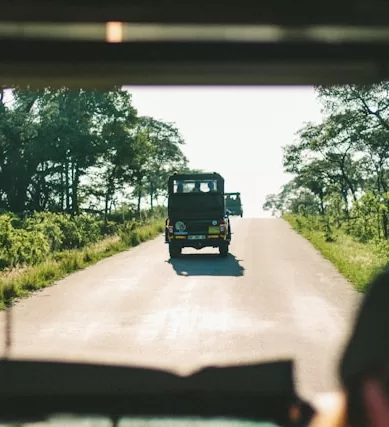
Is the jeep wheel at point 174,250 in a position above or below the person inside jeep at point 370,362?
below

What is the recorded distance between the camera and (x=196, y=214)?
19.3 meters

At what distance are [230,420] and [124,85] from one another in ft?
16.5

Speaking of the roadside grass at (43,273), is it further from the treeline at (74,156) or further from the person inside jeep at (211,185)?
the treeline at (74,156)

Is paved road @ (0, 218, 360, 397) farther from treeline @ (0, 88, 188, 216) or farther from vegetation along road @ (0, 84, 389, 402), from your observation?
treeline @ (0, 88, 188, 216)

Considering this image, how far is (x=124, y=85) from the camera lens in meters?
7.82

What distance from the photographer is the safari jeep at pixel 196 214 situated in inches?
744

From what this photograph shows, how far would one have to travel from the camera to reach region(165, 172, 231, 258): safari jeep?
18906 millimetres

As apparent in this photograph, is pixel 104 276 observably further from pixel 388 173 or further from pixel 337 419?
pixel 388 173

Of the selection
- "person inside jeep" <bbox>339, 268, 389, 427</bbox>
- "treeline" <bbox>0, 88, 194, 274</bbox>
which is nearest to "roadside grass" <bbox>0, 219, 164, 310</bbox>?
"person inside jeep" <bbox>339, 268, 389, 427</bbox>

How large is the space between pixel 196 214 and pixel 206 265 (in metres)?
3.10

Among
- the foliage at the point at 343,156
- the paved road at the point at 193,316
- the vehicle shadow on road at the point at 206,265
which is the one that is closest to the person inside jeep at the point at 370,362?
the paved road at the point at 193,316

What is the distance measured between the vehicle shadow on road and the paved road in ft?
0.20

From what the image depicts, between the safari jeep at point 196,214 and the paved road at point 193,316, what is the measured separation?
2497mm

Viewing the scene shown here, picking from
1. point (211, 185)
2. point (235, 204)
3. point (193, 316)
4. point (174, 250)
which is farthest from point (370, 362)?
point (235, 204)
